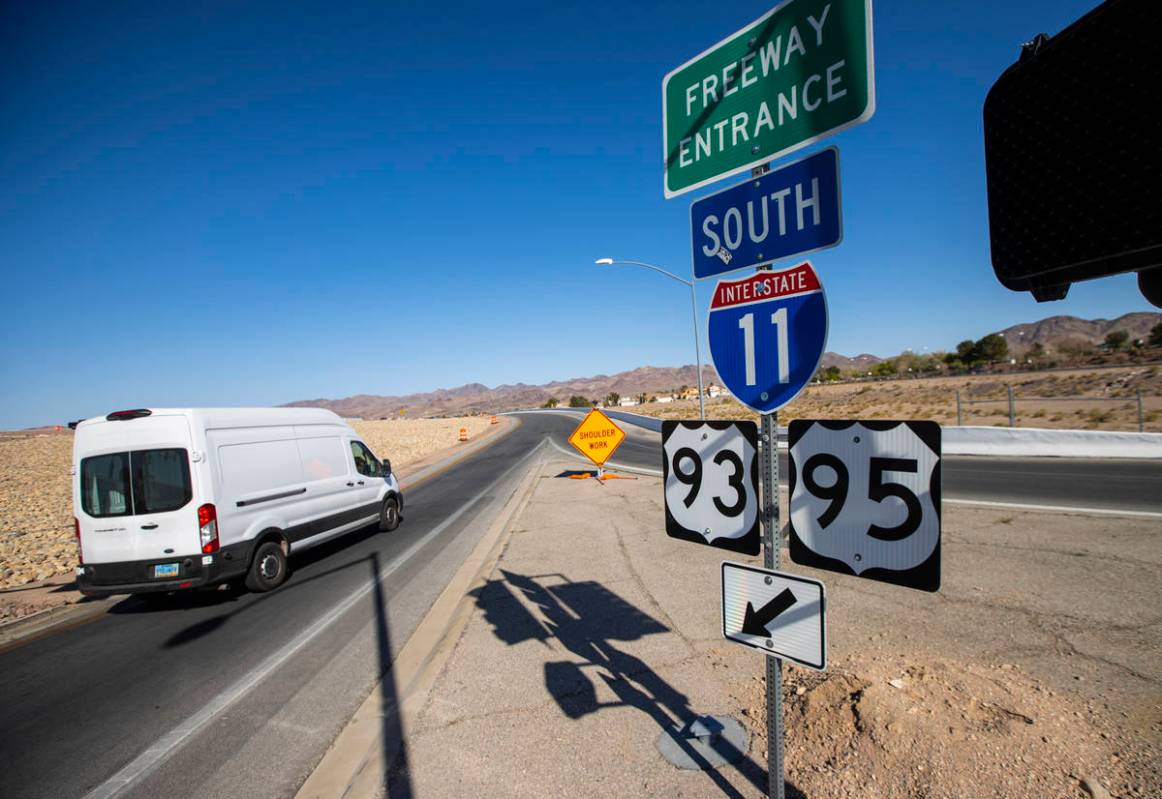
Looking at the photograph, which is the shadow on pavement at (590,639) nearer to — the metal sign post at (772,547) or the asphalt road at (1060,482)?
the metal sign post at (772,547)

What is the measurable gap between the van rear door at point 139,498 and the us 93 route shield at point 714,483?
21.5ft

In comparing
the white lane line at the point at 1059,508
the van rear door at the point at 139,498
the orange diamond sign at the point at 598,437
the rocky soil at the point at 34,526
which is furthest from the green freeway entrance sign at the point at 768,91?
the orange diamond sign at the point at 598,437

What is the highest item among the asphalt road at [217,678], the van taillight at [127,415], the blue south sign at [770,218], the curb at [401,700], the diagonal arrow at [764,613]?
the blue south sign at [770,218]

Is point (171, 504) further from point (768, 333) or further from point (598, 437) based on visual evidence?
point (598, 437)

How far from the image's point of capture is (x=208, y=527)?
6.77 metres

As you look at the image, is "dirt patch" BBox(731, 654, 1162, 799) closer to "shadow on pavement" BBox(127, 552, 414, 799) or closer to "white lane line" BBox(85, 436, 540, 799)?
"shadow on pavement" BBox(127, 552, 414, 799)

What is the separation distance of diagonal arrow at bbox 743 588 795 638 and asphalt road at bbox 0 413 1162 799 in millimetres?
3003

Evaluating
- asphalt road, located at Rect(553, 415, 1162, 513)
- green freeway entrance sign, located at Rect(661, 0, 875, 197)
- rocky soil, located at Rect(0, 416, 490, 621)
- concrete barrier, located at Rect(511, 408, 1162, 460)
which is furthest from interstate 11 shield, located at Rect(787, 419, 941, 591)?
concrete barrier, located at Rect(511, 408, 1162, 460)

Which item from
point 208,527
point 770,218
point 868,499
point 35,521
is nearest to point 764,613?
point 868,499

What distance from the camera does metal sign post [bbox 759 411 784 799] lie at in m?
2.36

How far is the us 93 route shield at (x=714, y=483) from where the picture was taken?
8.15 ft

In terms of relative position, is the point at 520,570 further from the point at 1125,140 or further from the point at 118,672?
the point at 1125,140

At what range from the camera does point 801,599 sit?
230 cm

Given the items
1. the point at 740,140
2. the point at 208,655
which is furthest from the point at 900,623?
the point at 208,655
